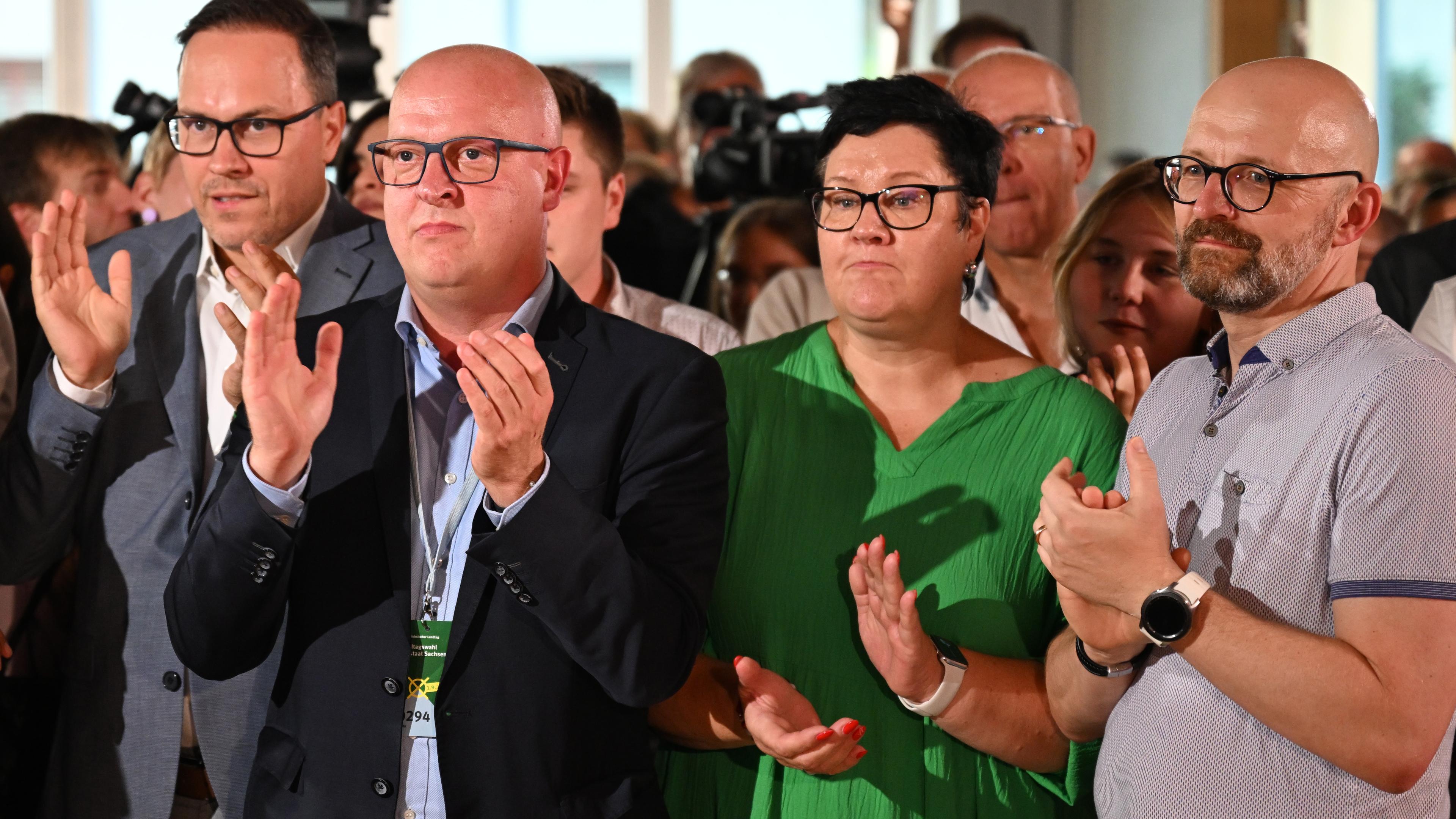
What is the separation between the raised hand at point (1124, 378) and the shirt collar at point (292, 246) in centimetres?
125

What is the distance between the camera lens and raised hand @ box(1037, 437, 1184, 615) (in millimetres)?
1505

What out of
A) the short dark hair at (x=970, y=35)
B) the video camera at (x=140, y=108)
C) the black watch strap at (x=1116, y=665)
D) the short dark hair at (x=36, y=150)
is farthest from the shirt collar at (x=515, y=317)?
the short dark hair at (x=970, y=35)

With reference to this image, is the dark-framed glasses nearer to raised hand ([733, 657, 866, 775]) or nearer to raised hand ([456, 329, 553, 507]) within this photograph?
raised hand ([733, 657, 866, 775])

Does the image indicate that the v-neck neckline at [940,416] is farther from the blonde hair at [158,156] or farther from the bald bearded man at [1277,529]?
the blonde hair at [158,156]

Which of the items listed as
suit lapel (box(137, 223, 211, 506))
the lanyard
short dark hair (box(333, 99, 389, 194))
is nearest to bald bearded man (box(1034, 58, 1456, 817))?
the lanyard

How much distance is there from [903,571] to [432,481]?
2.15 ft

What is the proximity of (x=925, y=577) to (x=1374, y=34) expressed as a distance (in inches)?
240

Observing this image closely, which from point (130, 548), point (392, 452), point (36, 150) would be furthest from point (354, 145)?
point (392, 452)

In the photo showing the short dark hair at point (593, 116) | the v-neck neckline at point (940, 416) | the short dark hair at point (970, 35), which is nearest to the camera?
the v-neck neckline at point (940, 416)

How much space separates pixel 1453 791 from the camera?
2326 millimetres

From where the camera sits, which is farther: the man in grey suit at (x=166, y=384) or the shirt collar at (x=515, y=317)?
the man in grey suit at (x=166, y=384)

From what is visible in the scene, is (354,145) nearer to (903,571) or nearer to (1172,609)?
(903,571)

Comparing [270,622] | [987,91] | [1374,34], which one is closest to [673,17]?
[1374,34]

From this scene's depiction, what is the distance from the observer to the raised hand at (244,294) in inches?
70.1
